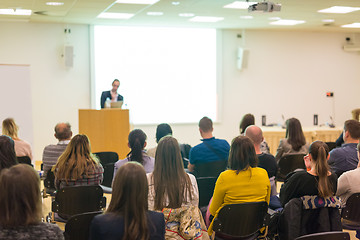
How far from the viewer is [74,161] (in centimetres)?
436

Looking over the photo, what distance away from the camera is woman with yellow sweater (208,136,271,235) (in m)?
3.59

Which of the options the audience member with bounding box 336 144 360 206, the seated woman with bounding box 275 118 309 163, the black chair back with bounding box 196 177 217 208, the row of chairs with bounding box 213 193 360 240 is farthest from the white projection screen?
the row of chairs with bounding box 213 193 360 240

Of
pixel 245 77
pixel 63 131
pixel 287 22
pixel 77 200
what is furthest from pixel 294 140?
pixel 245 77

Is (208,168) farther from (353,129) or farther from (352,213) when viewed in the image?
(353,129)

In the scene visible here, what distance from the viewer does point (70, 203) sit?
4137 mm

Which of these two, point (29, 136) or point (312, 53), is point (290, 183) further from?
point (312, 53)

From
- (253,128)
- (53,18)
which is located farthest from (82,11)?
(253,128)

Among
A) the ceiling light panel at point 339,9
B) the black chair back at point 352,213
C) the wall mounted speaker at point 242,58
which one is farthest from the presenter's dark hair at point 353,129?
the wall mounted speaker at point 242,58

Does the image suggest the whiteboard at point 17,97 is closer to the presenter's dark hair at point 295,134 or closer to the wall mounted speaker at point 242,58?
the wall mounted speaker at point 242,58

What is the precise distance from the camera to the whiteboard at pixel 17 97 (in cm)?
962

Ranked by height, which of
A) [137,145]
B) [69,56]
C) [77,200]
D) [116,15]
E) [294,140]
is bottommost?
Answer: [77,200]

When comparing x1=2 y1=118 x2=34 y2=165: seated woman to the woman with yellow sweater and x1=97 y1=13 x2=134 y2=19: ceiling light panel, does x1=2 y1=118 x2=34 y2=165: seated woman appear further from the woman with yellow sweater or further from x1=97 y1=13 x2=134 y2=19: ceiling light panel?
x1=97 y1=13 x2=134 y2=19: ceiling light panel

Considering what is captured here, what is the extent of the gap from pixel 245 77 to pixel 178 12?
3801 mm

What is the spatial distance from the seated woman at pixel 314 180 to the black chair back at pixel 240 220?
25 centimetres
